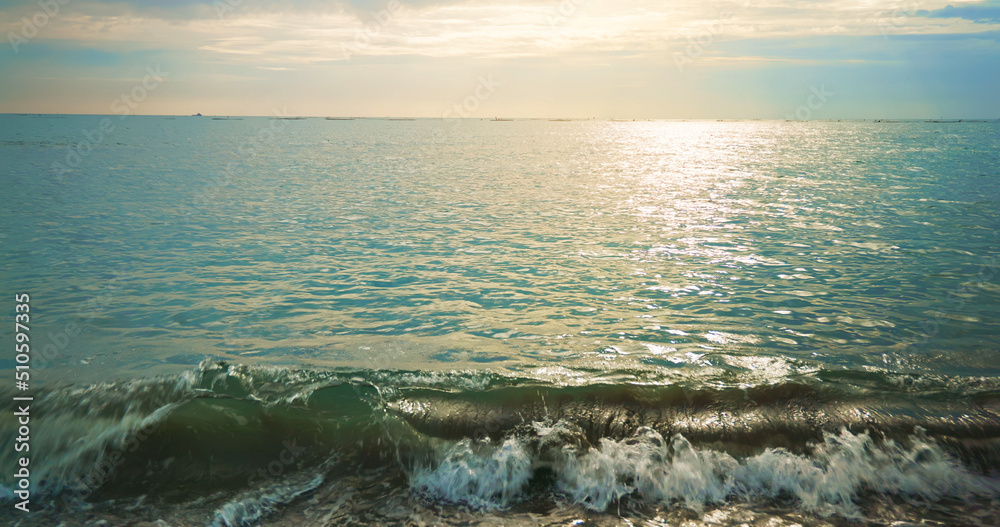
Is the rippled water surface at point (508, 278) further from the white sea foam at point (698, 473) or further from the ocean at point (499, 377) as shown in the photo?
the white sea foam at point (698, 473)

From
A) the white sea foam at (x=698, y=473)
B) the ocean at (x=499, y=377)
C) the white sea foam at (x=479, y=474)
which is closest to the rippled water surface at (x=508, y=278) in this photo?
the ocean at (x=499, y=377)

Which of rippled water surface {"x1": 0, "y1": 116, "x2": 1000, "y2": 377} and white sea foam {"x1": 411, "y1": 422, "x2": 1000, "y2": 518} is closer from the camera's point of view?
white sea foam {"x1": 411, "y1": 422, "x2": 1000, "y2": 518}

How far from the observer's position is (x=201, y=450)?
8.28 m

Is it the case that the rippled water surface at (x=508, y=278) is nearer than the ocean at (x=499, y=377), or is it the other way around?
the ocean at (x=499, y=377)

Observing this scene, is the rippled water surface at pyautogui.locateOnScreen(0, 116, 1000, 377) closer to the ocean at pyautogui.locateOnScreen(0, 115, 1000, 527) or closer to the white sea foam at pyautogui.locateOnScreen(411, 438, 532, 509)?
the ocean at pyautogui.locateOnScreen(0, 115, 1000, 527)

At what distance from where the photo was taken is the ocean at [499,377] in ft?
23.9

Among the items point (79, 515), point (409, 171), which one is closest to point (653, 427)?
point (79, 515)

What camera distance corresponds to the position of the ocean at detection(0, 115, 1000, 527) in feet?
23.9

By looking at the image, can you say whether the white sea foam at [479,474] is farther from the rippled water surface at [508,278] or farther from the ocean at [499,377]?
the rippled water surface at [508,278]

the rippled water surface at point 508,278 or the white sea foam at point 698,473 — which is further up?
the rippled water surface at point 508,278

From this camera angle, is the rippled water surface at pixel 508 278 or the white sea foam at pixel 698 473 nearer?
the white sea foam at pixel 698 473

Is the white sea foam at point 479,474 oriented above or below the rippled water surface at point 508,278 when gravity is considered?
below

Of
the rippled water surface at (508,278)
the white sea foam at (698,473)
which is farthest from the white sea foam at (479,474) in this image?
the rippled water surface at (508,278)

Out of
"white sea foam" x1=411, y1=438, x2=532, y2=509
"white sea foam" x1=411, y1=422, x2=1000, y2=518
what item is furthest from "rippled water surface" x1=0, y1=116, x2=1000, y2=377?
"white sea foam" x1=411, y1=438, x2=532, y2=509
